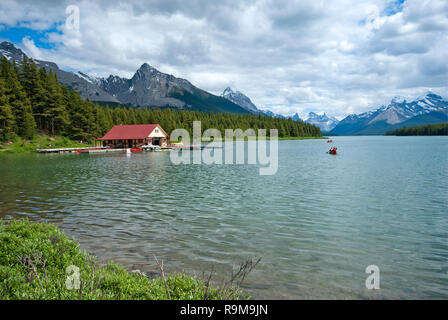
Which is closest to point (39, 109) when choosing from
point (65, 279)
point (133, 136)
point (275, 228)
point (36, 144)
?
point (36, 144)

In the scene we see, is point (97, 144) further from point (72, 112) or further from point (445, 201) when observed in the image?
point (445, 201)

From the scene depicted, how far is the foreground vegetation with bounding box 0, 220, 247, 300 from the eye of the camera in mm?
6520

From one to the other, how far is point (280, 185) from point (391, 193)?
9.52 meters

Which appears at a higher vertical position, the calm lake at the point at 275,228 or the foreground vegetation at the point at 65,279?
the foreground vegetation at the point at 65,279

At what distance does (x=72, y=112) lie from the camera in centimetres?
10275

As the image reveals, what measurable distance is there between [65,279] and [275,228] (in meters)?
9.99

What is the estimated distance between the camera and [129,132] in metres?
106

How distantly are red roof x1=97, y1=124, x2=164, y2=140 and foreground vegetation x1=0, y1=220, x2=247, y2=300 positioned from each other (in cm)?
9387

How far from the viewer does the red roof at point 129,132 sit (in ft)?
338

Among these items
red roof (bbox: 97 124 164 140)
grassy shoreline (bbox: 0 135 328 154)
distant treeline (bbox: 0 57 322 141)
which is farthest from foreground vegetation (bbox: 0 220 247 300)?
red roof (bbox: 97 124 164 140)

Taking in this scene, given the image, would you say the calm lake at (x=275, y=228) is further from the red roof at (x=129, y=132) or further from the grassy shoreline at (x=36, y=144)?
the red roof at (x=129, y=132)

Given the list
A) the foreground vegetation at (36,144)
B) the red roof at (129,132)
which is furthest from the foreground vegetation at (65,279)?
the red roof at (129,132)

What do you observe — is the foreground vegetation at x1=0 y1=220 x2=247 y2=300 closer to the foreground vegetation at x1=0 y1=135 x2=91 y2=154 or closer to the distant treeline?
the foreground vegetation at x1=0 y1=135 x2=91 y2=154

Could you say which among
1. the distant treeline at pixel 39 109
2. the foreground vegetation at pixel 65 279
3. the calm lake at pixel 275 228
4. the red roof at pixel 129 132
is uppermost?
the distant treeline at pixel 39 109
